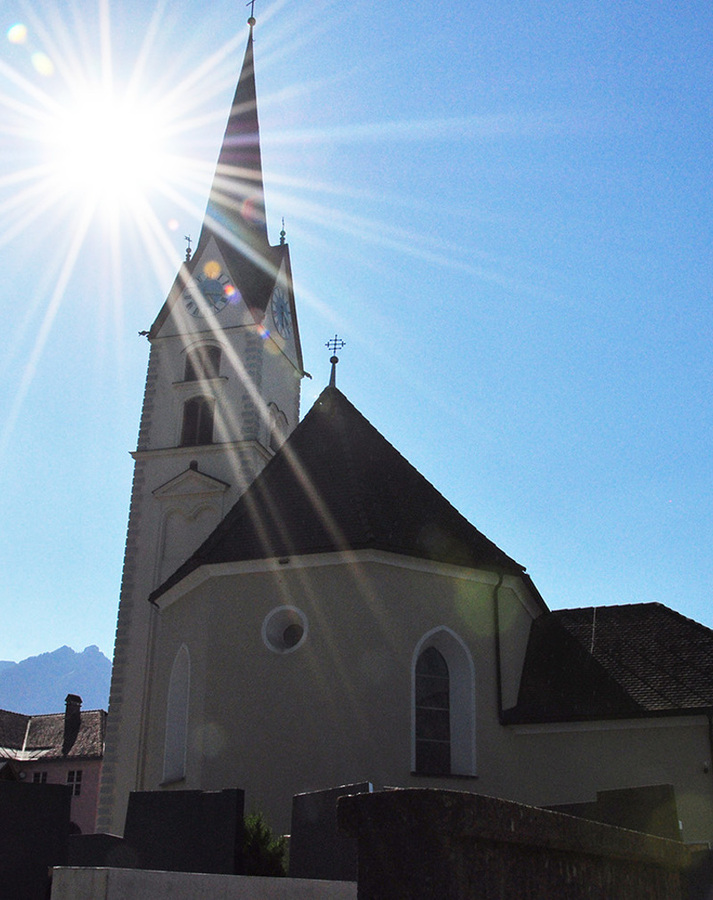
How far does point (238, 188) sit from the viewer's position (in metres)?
29.2

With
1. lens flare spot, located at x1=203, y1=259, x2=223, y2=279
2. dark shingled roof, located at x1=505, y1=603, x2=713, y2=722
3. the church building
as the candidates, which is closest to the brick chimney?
lens flare spot, located at x1=203, y1=259, x2=223, y2=279

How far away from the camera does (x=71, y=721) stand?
47656 millimetres

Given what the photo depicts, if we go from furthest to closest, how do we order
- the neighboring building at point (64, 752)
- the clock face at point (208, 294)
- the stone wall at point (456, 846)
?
1. the neighboring building at point (64, 752)
2. the clock face at point (208, 294)
3. the stone wall at point (456, 846)

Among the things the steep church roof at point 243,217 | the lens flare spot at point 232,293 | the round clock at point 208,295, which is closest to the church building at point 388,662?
the lens flare spot at point 232,293

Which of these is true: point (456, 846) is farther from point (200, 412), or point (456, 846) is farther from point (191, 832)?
point (200, 412)

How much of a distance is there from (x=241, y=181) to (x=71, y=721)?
31057 mm

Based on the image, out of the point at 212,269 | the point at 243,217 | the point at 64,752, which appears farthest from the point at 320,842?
the point at 64,752

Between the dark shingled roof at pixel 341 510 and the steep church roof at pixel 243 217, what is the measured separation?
8.54m

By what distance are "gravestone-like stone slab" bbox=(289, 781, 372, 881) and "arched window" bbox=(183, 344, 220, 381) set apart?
17798 millimetres

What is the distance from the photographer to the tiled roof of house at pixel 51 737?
147ft

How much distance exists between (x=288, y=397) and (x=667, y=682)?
47.1 ft

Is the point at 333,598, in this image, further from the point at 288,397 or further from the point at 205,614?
the point at 288,397

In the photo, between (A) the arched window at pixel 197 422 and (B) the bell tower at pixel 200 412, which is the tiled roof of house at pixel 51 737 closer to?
(B) the bell tower at pixel 200 412

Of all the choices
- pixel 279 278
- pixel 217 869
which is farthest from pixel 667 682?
pixel 279 278
